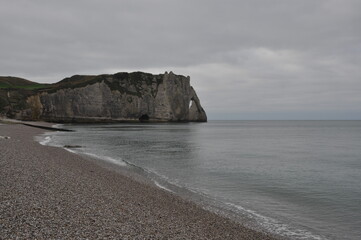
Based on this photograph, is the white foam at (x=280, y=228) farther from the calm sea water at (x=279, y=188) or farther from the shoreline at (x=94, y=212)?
the shoreline at (x=94, y=212)


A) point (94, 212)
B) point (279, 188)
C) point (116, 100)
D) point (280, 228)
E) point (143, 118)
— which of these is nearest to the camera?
point (94, 212)

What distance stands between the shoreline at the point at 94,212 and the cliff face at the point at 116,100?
125 m

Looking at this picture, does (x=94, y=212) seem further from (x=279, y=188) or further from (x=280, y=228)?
(x=279, y=188)

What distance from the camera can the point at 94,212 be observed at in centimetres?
1010

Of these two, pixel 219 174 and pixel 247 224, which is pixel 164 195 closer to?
pixel 247 224

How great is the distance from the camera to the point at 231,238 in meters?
9.82

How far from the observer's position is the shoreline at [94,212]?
325 inches

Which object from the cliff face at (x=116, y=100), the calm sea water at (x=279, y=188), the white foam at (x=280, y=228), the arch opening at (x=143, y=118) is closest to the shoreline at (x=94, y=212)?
the white foam at (x=280, y=228)

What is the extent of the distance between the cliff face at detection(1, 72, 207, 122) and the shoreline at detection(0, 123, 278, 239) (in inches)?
4912

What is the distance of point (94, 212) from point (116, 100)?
139 meters

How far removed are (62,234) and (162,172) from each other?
646 inches

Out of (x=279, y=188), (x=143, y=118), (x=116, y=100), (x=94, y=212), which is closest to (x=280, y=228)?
(x=94, y=212)

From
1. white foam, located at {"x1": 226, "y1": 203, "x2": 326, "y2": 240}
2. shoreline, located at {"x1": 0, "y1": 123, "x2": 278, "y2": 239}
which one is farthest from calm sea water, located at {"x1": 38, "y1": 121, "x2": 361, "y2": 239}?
shoreline, located at {"x1": 0, "y1": 123, "x2": 278, "y2": 239}

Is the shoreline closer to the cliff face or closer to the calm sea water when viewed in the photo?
the calm sea water
